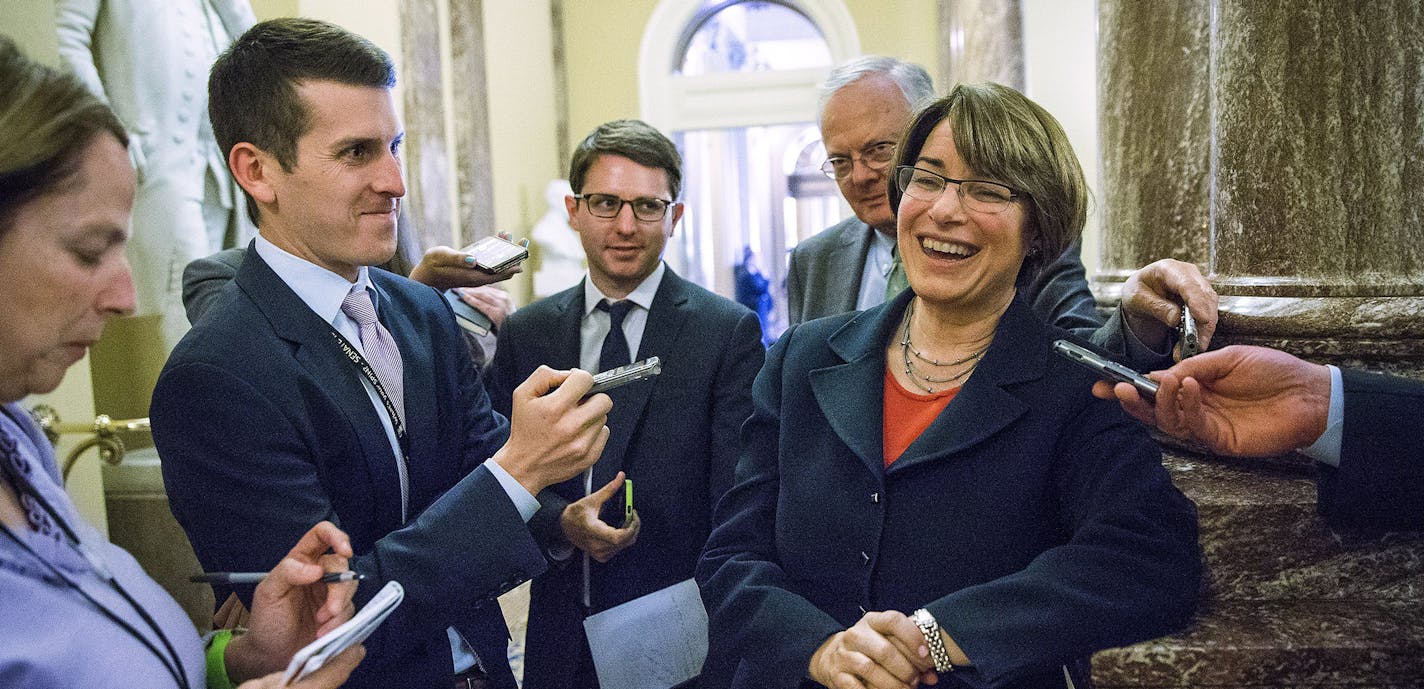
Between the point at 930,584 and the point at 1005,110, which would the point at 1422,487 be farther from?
the point at 1005,110

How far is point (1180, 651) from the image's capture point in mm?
1552

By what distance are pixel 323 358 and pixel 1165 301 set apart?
1.42m

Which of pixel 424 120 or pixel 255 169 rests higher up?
pixel 424 120

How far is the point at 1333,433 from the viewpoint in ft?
5.23

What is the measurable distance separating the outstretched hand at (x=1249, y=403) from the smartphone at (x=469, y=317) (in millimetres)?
1737

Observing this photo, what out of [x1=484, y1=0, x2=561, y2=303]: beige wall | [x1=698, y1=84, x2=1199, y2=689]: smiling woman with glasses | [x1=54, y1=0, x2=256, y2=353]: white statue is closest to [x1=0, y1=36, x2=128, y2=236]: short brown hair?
[x1=698, y1=84, x2=1199, y2=689]: smiling woman with glasses

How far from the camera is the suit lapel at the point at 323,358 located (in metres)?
1.66

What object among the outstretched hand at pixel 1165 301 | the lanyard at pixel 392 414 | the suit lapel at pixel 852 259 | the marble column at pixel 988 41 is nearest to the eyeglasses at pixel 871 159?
the suit lapel at pixel 852 259

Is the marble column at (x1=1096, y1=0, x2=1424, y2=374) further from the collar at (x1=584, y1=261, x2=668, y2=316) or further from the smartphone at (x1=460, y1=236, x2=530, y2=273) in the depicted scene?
the smartphone at (x1=460, y1=236, x2=530, y2=273)

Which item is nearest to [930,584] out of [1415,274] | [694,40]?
[1415,274]

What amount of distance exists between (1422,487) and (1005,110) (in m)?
0.84

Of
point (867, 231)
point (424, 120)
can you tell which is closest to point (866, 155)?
point (867, 231)

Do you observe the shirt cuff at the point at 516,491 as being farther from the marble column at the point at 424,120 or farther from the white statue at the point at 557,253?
the white statue at the point at 557,253

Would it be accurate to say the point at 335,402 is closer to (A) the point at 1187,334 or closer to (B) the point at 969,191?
(B) the point at 969,191
